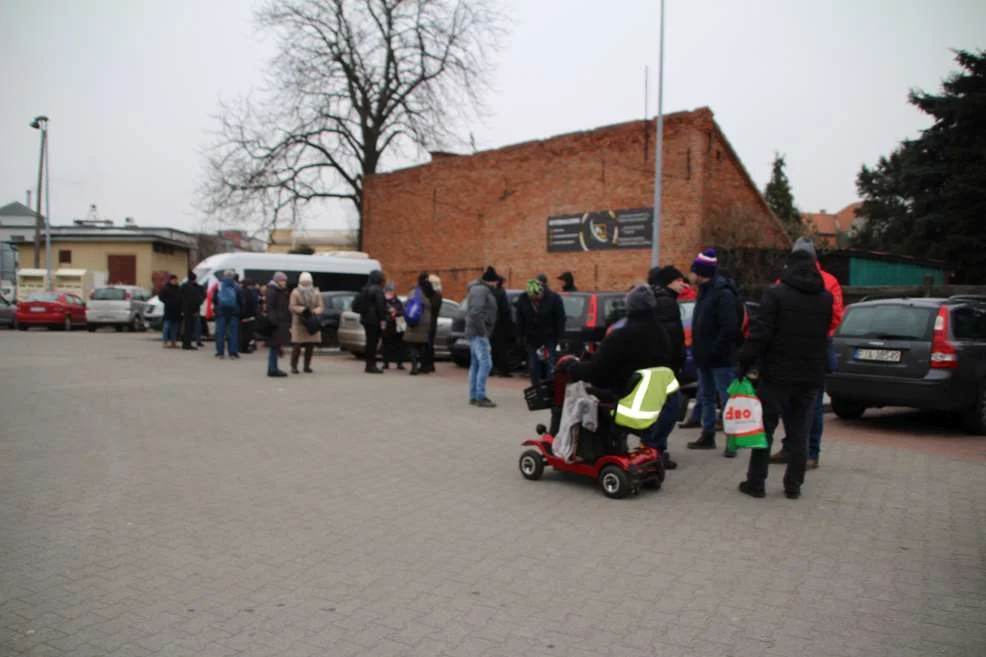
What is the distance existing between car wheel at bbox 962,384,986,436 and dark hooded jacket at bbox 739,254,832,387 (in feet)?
14.6

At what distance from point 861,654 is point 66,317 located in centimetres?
3322

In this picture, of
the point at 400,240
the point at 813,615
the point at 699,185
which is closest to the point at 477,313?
the point at 813,615

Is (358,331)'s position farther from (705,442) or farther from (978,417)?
(978,417)

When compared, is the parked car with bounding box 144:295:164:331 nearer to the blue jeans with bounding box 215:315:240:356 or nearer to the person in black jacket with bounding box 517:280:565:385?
the blue jeans with bounding box 215:315:240:356

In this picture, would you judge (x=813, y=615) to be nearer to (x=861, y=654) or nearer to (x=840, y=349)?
(x=861, y=654)

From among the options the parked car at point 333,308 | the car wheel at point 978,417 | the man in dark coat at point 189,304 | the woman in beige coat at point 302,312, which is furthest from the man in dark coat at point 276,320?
the car wheel at point 978,417

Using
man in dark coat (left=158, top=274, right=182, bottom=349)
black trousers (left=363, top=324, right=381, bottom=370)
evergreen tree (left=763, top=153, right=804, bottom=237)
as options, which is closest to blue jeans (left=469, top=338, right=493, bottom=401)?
black trousers (left=363, top=324, right=381, bottom=370)

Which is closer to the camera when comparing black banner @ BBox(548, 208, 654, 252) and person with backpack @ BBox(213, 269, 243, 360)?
person with backpack @ BBox(213, 269, 243, 360)

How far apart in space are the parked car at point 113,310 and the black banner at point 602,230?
16167 mm

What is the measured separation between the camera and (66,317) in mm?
31578

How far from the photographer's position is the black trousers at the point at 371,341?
51.2 ft

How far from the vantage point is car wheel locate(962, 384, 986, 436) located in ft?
31.9

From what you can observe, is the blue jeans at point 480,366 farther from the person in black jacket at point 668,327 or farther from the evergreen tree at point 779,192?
the evergreen tree at point 779,192

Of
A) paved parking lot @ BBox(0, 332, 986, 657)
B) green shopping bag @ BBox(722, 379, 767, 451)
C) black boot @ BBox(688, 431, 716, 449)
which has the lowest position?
paved parking lot @ BBox(0, 332, 986, 657)
